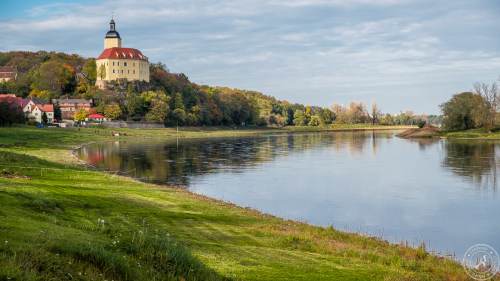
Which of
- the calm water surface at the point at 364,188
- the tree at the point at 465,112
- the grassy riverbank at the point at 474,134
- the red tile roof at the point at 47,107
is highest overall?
the red tile roof at the point at 47,107

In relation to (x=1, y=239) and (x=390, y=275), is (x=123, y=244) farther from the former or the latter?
(x=390, y=275)

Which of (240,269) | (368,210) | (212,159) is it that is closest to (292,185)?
(368,210)

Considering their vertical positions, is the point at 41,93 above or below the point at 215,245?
above

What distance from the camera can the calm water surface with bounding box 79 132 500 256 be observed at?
32.2 metres

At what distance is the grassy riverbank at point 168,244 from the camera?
11484 mm

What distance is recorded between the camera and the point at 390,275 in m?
18.2

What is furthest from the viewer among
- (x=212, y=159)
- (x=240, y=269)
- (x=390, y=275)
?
(x=212, y=159)

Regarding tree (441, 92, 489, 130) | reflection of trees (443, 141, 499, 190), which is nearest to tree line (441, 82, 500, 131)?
tree (441, 92, 489, 130)

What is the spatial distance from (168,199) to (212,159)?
4435 centimetres

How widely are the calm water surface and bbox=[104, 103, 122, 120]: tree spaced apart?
97.3 meters

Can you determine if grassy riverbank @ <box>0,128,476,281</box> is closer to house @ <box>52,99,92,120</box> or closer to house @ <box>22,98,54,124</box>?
house @ <box>22,98,54,124</box>

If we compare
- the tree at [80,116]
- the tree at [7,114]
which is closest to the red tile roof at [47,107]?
the tree at [80,116]

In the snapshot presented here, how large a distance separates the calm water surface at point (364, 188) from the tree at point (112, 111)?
319 feet

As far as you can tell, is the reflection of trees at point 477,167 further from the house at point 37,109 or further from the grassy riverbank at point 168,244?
the house at point 37,109
